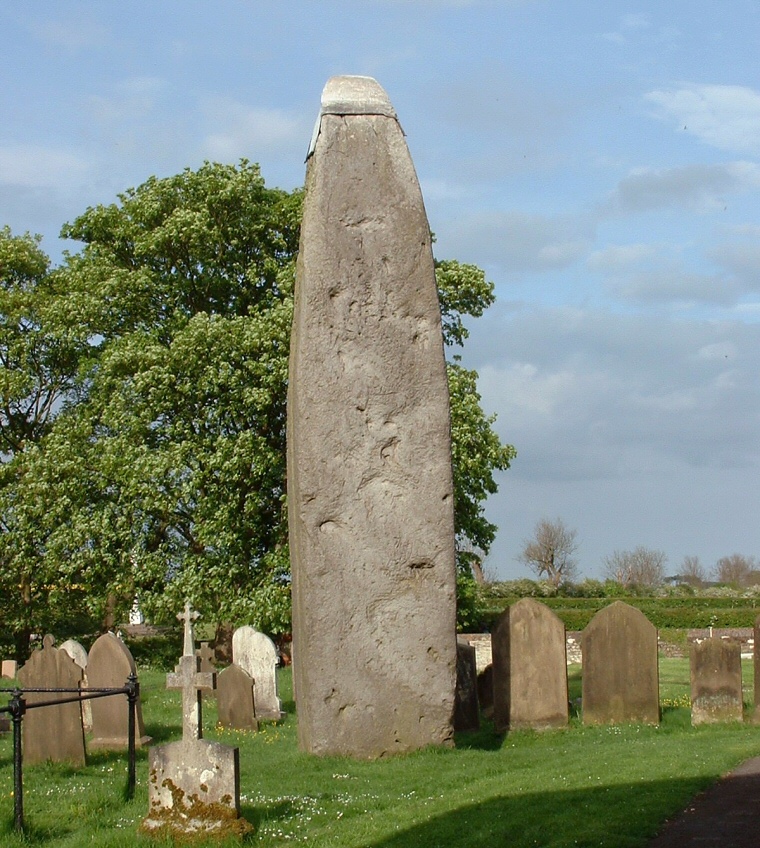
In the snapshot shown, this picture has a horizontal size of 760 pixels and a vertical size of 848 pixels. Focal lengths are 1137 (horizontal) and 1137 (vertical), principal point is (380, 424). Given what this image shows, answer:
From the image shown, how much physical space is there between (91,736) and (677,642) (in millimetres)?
25688

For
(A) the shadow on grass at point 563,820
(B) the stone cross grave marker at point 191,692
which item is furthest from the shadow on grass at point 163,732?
A: (A) the shadow on grass at point 563,820

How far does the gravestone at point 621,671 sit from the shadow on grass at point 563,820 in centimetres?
A: 527

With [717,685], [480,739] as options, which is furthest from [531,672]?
[717,685]

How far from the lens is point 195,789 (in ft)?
28.2

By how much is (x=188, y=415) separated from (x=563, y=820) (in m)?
20.1

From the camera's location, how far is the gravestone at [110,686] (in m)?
13.6

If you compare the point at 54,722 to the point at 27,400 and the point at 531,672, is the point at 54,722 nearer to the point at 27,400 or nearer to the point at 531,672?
the point at 531,672

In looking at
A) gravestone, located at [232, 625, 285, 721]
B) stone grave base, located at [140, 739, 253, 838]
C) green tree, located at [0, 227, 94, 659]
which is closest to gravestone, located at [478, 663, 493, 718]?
gravestone, located at [232, 625, 285, 721]

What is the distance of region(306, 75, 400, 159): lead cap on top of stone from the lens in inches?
527

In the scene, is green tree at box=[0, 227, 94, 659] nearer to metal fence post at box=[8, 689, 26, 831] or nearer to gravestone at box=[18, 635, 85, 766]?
gravestone at box=[18, 635, 85, 766]

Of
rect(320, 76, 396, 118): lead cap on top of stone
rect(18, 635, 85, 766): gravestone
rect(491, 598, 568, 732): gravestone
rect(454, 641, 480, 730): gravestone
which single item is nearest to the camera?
rect(18, 635, 85, 766): gravestone

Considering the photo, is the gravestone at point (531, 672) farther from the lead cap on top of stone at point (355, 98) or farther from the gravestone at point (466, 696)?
the lead cap on top of stone at point (355, 98)

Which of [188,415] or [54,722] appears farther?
[188,415]

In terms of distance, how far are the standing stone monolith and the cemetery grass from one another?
2.51 ft
